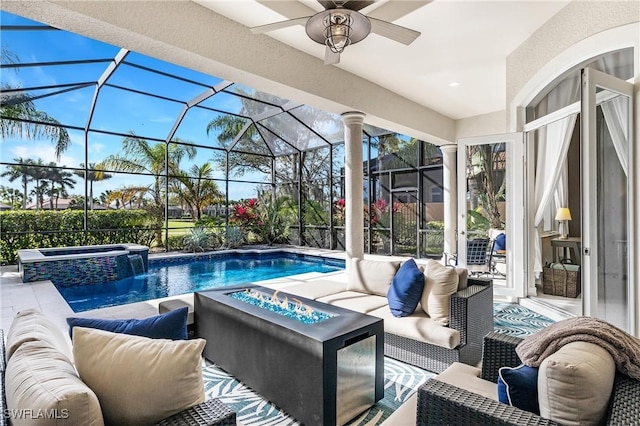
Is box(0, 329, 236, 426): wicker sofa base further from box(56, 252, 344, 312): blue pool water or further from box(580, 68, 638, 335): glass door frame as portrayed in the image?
box(56, 252, 344, 312): blue pool water

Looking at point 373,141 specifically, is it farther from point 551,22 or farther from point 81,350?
point 81,350

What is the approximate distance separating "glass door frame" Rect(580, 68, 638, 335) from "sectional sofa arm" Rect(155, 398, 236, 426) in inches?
113

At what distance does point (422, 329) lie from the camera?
2764mm

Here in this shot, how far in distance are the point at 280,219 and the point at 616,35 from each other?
31.8ft

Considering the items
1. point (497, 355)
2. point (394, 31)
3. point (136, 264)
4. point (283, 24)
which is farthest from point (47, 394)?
point (136, 264)

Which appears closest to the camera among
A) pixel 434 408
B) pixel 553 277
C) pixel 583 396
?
pixel 583 396

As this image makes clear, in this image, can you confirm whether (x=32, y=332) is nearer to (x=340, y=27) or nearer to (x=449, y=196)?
(x=340, y=27)

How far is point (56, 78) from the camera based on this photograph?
716 cm

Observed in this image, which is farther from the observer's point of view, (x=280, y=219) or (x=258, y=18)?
(x=280, y=219)

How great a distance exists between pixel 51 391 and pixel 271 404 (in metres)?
1.60

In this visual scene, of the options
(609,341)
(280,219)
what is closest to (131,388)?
(609,341)

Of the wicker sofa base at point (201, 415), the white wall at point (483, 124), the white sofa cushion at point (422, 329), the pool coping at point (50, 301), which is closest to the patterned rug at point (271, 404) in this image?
the white sofa cushion at point (422, 329)

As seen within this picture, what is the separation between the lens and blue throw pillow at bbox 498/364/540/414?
50.8 inches

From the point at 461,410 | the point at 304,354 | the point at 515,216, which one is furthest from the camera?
the point at 515,216
